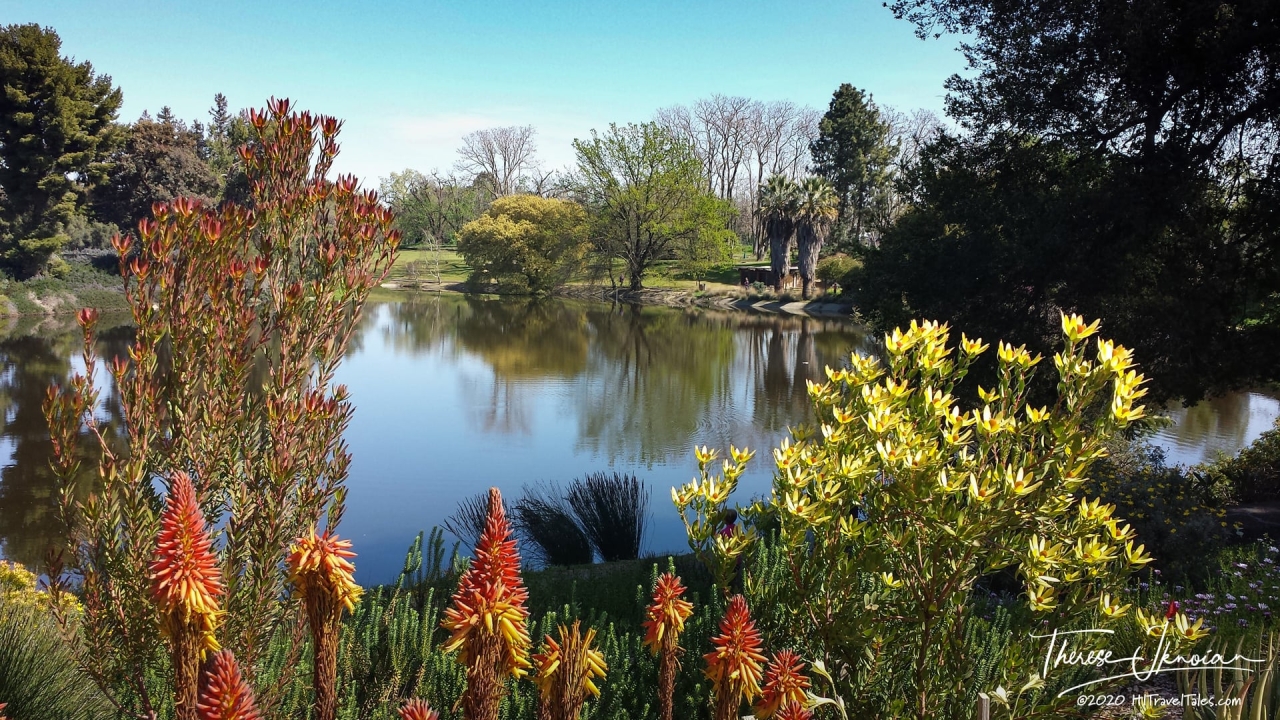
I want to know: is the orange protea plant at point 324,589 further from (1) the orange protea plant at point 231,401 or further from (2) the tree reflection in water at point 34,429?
(2) the tree reflection in water at point 34,429

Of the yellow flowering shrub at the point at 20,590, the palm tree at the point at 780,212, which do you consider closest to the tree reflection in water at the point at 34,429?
the yellow flowering shrub at the point at 20,590

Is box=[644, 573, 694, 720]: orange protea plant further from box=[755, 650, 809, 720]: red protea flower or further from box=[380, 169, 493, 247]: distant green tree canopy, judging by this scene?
box=[380, 169, 493, 247]: distant green tree canopy

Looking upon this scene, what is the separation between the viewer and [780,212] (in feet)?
140

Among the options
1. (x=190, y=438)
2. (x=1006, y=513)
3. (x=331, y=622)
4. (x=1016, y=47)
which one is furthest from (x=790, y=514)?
(x=1016, y=47)

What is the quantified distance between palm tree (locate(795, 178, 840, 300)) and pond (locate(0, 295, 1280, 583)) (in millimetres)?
9351

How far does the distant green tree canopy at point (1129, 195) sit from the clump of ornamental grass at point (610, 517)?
437cm

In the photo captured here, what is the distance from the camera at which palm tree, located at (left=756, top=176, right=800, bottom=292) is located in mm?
42062

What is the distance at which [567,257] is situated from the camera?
161 feet

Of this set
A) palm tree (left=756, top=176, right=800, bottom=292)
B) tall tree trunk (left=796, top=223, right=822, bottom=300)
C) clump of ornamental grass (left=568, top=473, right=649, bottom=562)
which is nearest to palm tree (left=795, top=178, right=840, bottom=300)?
tall tree trunk (left=796, top=223, right=822, bottom=300)

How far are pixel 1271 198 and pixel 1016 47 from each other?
335 cm

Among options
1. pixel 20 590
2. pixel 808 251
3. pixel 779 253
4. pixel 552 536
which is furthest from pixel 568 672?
pixel 779 253

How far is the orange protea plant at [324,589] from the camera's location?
2002 millimetres

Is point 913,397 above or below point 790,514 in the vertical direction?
above

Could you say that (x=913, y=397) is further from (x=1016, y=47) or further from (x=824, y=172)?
(x=824, y=172)
